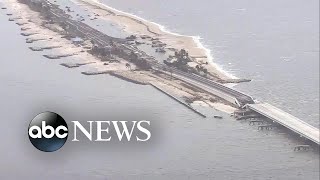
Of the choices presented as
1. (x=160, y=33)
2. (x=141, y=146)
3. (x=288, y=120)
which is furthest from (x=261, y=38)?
(x=141, y=146)

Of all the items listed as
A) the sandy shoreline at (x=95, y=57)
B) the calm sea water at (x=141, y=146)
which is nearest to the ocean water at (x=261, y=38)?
the sandy shoreline at (x=95, y=57)

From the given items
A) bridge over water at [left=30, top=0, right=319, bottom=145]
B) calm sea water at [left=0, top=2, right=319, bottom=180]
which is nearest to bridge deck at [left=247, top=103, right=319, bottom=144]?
bridge over water at [left=30, top=0, right=319, bottom=145]

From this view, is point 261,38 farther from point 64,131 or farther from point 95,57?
point 64,131

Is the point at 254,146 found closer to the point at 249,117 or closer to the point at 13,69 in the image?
the point at 249,117

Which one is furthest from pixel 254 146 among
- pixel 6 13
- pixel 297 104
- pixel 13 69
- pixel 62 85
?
pixel 6 13

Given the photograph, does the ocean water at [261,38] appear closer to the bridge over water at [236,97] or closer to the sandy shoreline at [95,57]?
the bridge over water at [236,97]

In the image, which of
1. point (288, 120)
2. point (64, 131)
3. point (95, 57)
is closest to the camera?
point (64, 131)
